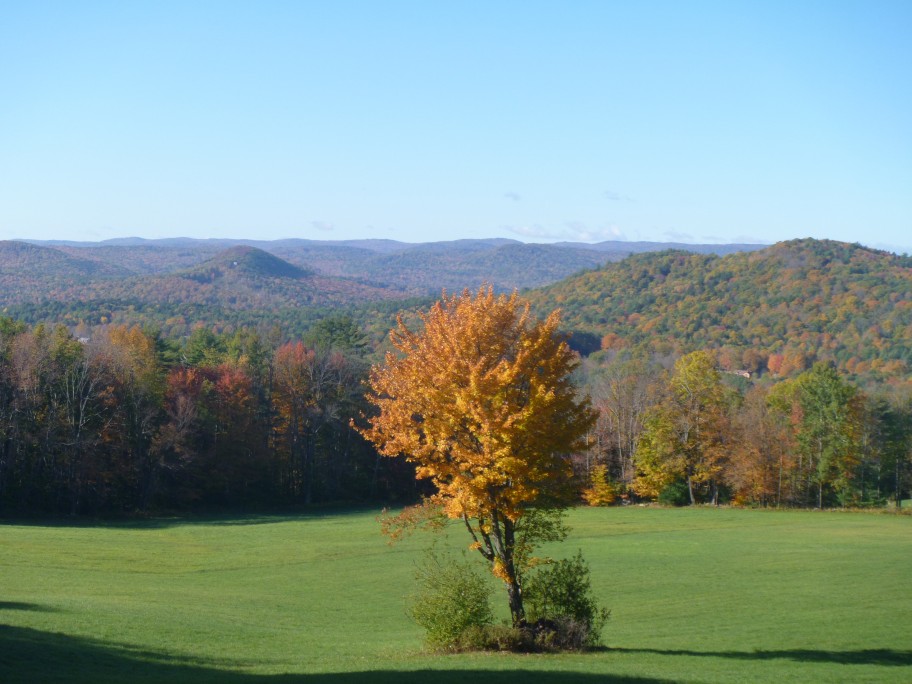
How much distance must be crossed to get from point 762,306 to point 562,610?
11372 centimetres

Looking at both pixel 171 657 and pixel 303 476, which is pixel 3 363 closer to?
pixel 303 476

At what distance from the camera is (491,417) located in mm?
20672

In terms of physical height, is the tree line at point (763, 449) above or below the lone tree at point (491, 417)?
below

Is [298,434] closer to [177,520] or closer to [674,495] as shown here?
[177,520]

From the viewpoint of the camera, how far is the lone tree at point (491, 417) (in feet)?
66.9

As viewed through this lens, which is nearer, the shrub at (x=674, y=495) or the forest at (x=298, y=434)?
the forest at (x=298, y=434)

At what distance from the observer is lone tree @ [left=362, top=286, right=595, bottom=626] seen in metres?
20.4

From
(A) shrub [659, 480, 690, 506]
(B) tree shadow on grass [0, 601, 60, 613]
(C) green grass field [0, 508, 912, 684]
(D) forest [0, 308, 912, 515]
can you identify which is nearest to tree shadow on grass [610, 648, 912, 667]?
(C) green grass field [0, 508, 912, 684]

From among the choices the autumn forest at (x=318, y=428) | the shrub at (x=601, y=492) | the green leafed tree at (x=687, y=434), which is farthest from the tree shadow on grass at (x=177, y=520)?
the green leafed tree at (x=687, y=434)

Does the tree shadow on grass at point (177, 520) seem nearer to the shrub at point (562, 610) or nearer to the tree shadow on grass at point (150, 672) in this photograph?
the tree shadow on grass at point (150, 672)

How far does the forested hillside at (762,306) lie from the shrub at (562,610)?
86.7 metres

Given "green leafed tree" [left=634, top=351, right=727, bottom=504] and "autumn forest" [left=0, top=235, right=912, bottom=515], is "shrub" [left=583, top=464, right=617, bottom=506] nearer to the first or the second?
"autumn forest" [left=0, top=235, right=912, bottom=515]

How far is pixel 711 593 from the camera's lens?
32000 mm

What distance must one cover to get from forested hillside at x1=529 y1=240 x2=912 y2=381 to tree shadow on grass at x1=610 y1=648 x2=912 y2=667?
83.0 m
